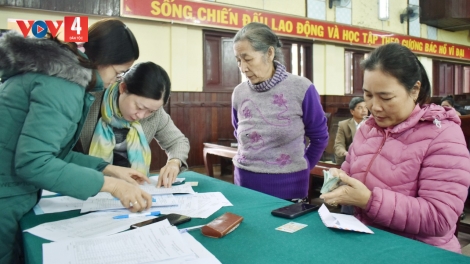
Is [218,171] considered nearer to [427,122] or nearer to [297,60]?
[297,60]

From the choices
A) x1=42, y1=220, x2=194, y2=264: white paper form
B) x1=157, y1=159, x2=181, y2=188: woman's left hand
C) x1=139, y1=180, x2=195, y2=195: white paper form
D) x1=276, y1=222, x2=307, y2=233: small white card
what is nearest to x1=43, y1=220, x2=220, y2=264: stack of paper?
x1=42, y1=220, x2=194, y2=264: white paper form

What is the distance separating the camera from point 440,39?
1027 cm

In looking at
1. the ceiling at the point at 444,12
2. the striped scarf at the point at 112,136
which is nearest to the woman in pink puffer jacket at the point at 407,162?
the striped scarf at the point at 112,136

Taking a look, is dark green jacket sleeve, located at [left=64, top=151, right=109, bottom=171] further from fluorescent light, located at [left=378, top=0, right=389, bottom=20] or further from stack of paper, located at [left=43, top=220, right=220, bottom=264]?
fluorescent light, located at [left=378, top=0, right=389, bottom=20]

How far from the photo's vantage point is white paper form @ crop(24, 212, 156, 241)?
106 centimetres

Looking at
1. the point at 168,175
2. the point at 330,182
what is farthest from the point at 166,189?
the point at 330,182

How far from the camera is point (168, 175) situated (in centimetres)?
174

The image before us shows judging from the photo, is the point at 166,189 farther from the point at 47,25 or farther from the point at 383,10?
the point at 383,10

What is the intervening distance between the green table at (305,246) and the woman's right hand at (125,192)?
182 mm

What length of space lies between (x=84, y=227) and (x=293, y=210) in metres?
Result: 0.66

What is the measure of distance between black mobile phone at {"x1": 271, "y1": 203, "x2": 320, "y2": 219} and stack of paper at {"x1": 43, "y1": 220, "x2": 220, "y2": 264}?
1.07 ft

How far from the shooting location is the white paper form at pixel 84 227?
1.06m

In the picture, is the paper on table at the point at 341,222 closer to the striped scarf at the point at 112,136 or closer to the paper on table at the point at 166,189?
the paper on table at the point at 166,189

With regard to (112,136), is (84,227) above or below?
below
